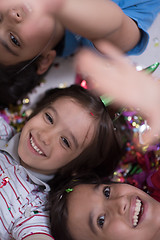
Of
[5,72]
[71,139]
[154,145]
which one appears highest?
[5,72]

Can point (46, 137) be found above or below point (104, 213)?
above

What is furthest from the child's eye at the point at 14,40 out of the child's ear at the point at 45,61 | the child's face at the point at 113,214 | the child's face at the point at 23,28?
the child's face at the point at 113,214

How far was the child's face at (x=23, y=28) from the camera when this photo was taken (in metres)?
0.46

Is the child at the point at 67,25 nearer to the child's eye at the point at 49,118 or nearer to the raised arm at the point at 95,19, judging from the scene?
the raised arm at the point at 95,19

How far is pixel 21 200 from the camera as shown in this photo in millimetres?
707

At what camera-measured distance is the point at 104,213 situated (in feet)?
2.02

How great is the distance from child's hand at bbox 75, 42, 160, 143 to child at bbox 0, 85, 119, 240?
0.59 ft

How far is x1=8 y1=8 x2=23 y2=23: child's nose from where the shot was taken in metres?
0.51

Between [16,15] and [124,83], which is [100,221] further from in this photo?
[16,15]

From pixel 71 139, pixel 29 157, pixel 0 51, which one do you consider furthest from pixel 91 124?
pixel 0 51

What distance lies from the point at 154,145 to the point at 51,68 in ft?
1.28

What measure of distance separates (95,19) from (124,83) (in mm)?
105

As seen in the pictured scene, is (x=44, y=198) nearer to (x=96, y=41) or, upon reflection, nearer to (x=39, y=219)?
(x=39, y=219)

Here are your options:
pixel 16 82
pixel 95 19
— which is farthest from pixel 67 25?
pixel 16 82
